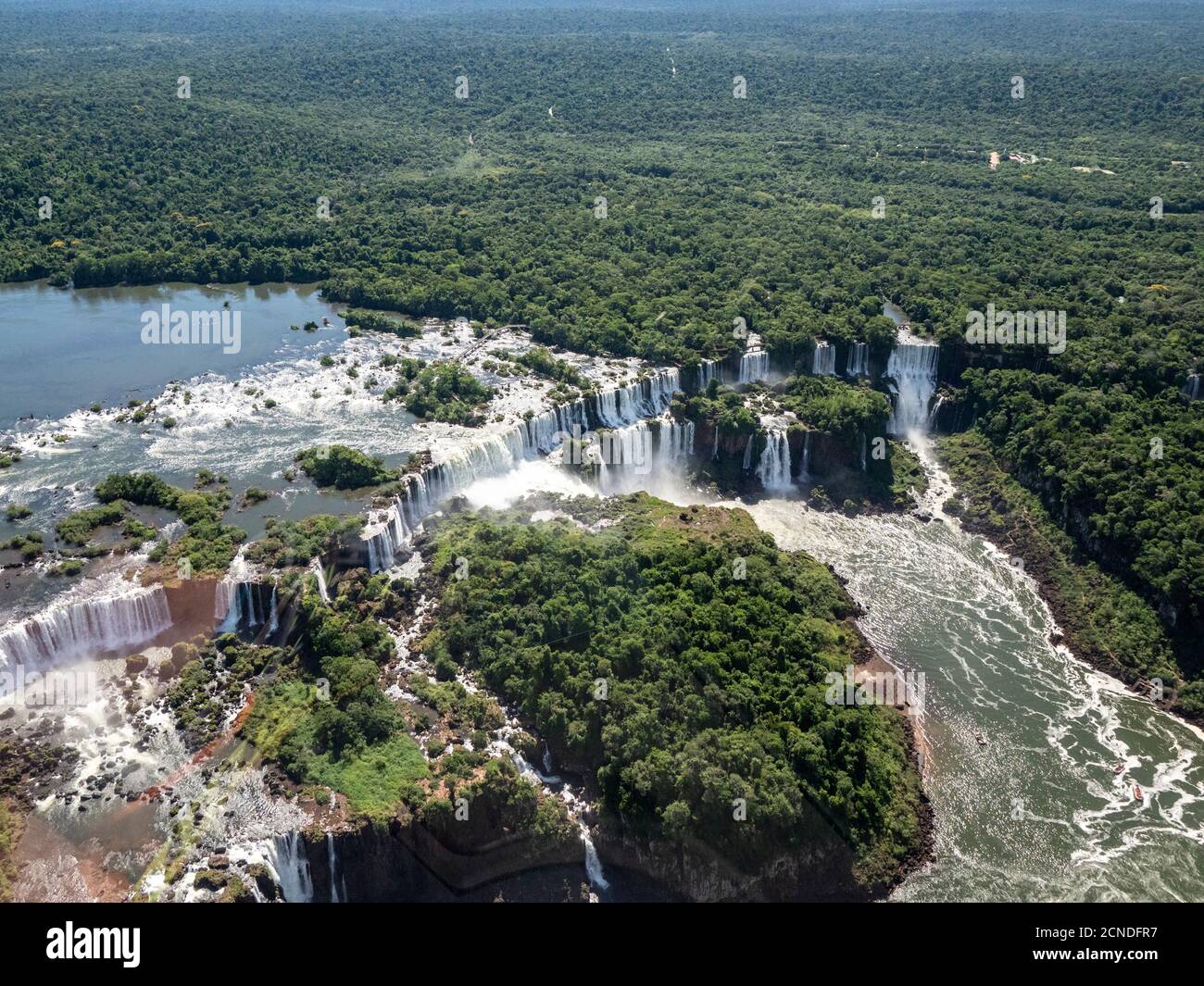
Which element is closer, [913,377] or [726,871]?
[726,871]

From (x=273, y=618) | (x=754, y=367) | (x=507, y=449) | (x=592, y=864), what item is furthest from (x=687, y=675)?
(x=754, y=367)

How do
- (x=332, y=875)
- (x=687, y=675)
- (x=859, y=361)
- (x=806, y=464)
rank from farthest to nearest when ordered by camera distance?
1. (x=859, y=361)
2. (x=806, y=464)
3. (x=687, y=675)
4. (x=332, y=875)

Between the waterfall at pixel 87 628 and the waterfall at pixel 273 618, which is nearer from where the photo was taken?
the waterfall at pixel 87 628

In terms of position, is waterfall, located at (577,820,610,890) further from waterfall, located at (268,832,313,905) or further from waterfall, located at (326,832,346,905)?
waterfall, located at (268,832,313,905)

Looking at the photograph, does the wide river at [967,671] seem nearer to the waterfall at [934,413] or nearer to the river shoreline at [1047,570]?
the river shoreline at [1047,570]

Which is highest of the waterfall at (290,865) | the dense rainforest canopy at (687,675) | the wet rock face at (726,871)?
the dense rainforest canopy at (687,675)

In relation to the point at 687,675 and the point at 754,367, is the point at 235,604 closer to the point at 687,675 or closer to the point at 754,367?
the point at 687,675

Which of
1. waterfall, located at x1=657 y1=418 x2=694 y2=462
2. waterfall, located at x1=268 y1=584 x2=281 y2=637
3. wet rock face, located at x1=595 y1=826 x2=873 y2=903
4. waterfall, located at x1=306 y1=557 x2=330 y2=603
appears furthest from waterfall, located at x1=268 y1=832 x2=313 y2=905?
waterfall, located at x1=657 y1=418 x2=694 y2=462

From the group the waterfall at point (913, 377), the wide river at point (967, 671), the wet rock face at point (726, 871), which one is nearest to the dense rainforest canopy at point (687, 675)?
the wet rock face at point (726, 871)
